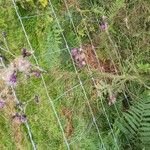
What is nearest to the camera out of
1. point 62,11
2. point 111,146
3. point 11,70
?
point 11,70

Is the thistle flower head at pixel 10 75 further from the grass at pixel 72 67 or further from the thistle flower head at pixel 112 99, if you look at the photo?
the thistle flower head at pixel 112 99

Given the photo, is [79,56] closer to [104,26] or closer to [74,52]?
[74,52]

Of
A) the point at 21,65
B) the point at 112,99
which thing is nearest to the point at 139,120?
the point at 112,99

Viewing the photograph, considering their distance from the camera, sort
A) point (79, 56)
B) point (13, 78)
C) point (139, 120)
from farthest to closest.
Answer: point (79, 56)
point (139, 120)
point (13, 78)

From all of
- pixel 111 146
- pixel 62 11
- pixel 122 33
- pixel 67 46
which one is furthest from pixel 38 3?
pixel 111 146

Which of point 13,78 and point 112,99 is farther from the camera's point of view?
point 112,99

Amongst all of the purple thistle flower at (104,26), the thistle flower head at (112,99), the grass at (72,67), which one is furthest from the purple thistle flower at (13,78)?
the purple thistle flower at (104,26)

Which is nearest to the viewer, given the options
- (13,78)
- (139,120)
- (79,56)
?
(13,78)

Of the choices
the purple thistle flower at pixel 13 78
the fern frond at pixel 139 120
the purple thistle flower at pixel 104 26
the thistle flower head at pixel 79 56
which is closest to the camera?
the purple thistle flower at pixel 13 78

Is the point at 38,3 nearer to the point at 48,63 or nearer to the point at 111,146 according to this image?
the point at 48,63
